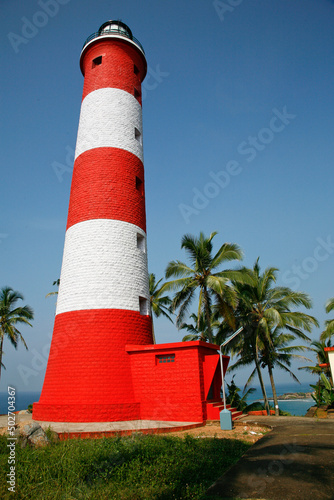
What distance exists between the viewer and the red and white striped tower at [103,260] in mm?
12633

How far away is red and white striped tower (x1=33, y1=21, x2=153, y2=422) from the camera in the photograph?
497 inches

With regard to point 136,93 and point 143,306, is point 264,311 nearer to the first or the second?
point 143,306

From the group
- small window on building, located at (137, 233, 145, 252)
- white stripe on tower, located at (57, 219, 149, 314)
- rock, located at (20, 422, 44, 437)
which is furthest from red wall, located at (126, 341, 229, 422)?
rock, located at (20, 422, 44, 437)

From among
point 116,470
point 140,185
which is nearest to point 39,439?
point 116,470

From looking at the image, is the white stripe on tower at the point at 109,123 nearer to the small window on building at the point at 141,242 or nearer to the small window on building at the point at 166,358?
the small window on building at the point at 141,242

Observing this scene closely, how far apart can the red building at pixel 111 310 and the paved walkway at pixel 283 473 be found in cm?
486

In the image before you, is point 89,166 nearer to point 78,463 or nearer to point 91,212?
point 91,212

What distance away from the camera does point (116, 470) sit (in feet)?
19.5

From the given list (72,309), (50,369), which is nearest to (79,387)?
(50,369)

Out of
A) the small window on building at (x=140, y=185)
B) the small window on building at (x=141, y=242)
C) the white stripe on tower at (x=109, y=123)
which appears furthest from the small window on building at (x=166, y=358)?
the white stripe on tower at (x=109, y=123)

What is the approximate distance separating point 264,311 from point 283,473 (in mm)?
14849

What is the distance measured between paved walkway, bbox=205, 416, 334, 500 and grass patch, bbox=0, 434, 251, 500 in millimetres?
435

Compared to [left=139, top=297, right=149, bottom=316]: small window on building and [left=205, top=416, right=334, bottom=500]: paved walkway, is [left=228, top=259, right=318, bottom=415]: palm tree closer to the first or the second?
[left=139, top=297, right=149, bottom=316]: small window on building

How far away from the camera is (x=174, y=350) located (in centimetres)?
1316
